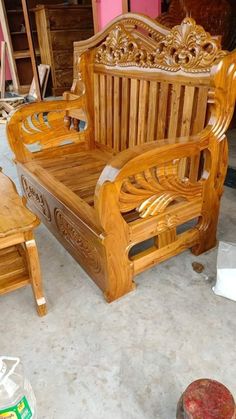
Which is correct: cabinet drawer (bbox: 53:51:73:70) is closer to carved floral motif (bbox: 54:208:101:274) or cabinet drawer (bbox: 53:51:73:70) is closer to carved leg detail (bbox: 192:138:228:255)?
carved floral motif (bbox: 54:208:101:274)

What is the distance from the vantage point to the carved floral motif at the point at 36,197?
180 centimetres

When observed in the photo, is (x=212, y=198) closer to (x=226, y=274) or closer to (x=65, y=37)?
(x=226, y=274)

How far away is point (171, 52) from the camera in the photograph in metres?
1.40

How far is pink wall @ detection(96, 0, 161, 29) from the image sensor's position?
2.48m

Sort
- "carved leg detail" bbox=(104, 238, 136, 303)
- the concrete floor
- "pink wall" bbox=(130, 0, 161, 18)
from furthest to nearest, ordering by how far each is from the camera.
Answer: "pink wall" bbox=(130, 0, 161, 18)
"carved leg detail" bbox=(104, 238, 136, 303)
the concrete floor

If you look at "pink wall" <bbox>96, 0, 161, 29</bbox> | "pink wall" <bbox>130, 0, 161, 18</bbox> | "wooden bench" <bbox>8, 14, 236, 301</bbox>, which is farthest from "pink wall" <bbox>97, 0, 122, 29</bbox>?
"wooden bench" <bbox>8, 14, 236, 301</bbox>

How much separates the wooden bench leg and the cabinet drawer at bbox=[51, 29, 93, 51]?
446 centimetres

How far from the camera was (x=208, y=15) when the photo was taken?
10.0 ft

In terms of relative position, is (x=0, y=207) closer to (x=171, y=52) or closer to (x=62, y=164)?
(x=62, y=164)

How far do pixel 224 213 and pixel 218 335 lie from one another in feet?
3.20

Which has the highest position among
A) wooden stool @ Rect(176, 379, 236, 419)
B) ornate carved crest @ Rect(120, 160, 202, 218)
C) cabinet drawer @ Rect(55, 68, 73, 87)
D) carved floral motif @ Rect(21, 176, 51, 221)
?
ornate carved crest @ Rect(120, 160, 202, 218)

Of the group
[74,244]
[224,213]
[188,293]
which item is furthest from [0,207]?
[224,213]

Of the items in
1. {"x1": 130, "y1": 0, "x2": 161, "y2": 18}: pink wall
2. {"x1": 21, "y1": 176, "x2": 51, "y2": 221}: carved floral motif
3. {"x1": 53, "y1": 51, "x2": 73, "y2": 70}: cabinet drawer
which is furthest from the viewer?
{"x1": 53, "y1": 51, "x2": 73, "y2": 70}: cabinet drawer

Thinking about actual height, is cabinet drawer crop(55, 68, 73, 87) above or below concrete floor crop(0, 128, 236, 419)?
below
